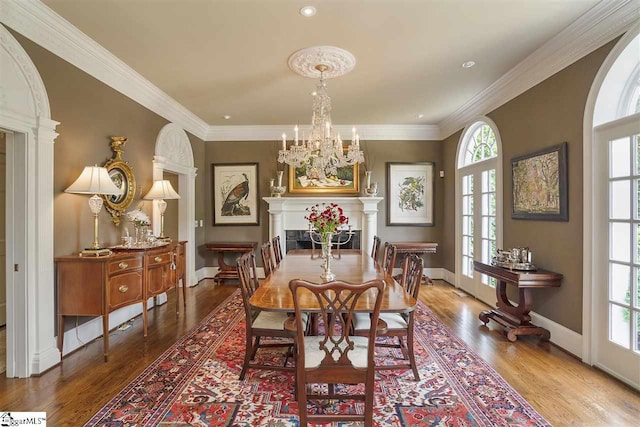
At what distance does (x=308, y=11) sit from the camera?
2477 mm

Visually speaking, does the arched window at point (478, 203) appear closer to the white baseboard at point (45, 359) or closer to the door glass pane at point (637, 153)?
the door glass pane at point (637, 153)

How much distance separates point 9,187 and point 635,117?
470 centimetres

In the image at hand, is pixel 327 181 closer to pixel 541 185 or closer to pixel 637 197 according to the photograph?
pixel 541 185

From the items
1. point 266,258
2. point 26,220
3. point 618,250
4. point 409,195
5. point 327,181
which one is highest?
point 327,181

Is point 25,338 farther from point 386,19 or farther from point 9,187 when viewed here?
point 386,19

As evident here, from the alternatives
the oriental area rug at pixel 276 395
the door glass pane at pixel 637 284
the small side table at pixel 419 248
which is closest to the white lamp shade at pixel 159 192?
the oriental area rug at pixel 276 395

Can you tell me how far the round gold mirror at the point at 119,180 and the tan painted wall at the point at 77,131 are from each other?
7 centimetres

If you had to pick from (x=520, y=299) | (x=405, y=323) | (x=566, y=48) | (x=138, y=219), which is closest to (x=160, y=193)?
(x=138, y=219)

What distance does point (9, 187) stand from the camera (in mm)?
2453

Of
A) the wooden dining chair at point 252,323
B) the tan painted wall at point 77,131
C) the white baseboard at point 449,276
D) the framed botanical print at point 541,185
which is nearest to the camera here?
the wooden dining chair at point 252,323

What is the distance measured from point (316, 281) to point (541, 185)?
8.36 feet

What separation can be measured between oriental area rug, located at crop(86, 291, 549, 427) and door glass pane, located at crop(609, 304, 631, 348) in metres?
0.97

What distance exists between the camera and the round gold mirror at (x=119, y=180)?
11.1 feet

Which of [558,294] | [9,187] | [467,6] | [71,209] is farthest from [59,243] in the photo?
[558,294]
